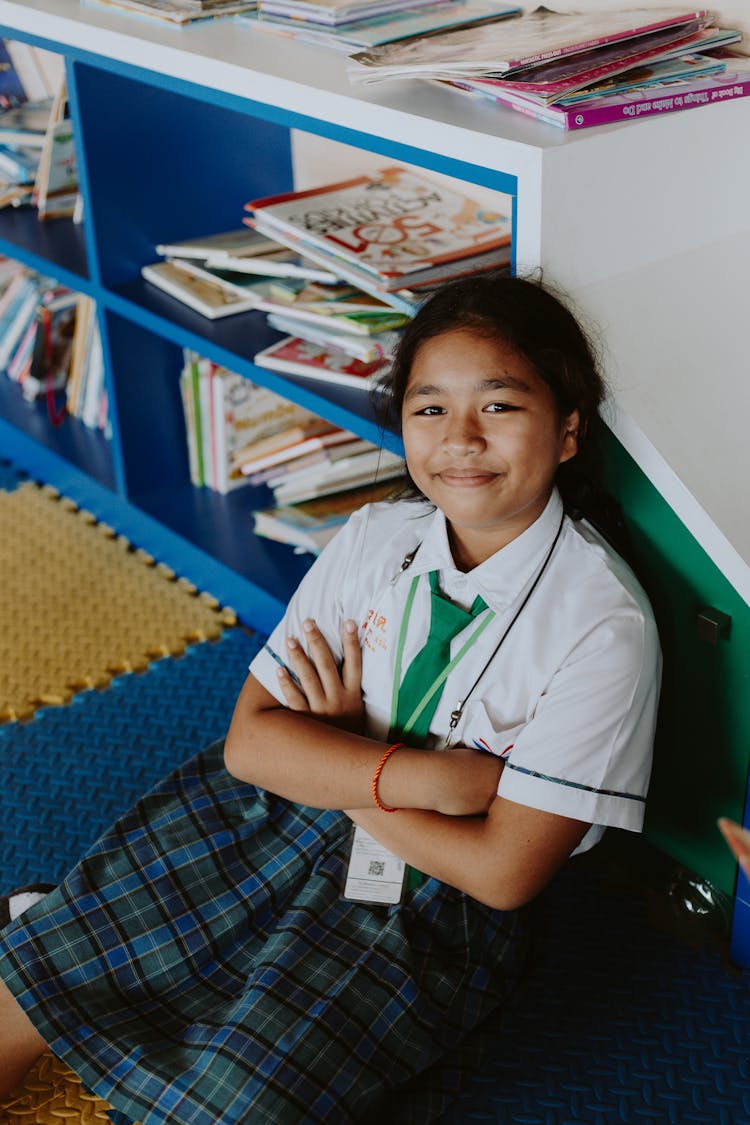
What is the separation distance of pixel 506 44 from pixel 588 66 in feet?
0.44

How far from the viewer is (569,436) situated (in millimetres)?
1235

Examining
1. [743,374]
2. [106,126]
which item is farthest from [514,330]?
[106,126]

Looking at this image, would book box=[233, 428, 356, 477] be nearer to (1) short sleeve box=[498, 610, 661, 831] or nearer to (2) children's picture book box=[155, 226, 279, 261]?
(2) children's picture book box=[155, 226, 279, 261]

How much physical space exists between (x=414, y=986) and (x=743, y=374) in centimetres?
71

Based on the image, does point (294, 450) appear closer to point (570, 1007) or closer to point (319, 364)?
point (319, 364)

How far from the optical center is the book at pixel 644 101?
1213 millimetres

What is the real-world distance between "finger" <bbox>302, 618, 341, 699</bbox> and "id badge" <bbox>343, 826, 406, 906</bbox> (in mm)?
162

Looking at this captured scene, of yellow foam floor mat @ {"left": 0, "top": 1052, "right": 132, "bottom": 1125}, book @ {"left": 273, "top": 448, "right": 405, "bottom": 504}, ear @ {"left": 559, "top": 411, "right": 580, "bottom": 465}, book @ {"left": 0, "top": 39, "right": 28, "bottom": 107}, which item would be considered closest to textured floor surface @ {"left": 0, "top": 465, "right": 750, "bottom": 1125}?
yellow foam floor mat @ {"left": 0, "top": 1052, "right": 132, "bottom": 1125}

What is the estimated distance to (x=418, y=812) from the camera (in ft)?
4.06

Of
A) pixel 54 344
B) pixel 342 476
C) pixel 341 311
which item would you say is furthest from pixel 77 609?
pixel 341 311

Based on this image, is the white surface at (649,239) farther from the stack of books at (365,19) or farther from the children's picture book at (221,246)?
the children's picture book at (221,246)

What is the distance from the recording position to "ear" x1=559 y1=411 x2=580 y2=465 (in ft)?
4.04

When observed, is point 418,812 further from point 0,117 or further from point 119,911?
point 0,117

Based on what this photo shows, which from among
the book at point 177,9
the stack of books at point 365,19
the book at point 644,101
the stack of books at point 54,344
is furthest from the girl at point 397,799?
the stack of books at point 54,344
